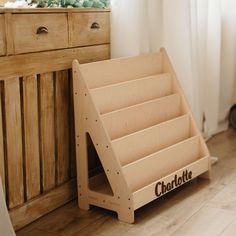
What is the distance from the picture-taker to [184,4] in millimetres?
2678

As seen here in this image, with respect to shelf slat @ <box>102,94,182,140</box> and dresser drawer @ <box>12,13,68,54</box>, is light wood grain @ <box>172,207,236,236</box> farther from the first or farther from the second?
dresser drawer @ <box>12,13,68,54</box>

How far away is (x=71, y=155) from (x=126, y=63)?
20.7 inches

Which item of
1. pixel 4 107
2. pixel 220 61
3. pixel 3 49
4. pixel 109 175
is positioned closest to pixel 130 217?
pixel 109 175

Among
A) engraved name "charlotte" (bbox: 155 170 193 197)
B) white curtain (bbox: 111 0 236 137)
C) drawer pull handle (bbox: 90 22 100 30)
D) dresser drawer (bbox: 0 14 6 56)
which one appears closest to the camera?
dresser drawer (bbox: 0 14 6 56)

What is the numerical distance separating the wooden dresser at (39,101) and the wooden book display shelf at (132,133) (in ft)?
0.34

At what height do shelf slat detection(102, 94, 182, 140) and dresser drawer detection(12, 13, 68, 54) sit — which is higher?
dresser drawer detection(12, 13, 68, 54)

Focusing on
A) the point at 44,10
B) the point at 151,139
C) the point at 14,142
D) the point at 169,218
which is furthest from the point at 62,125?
the point at 169,218

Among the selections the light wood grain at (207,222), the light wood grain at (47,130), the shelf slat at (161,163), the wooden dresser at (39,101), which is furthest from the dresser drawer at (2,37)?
the light wood grain at (207,222)

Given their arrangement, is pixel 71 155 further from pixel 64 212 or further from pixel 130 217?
pixel 130 217

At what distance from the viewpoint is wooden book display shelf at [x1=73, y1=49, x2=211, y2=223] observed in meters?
2.03

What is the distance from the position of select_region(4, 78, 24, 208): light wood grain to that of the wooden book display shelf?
0.29m

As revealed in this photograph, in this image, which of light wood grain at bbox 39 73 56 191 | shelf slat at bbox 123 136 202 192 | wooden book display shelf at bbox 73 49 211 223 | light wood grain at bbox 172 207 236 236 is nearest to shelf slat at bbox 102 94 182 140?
wooden book display shelf at bbox 73 49 211 223

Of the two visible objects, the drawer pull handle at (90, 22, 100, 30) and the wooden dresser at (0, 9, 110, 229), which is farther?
the drawer pull handle at (90, 22, 100, 30)

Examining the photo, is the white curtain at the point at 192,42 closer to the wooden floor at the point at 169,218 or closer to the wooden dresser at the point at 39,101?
the wooden dresser at the point at 39,101
